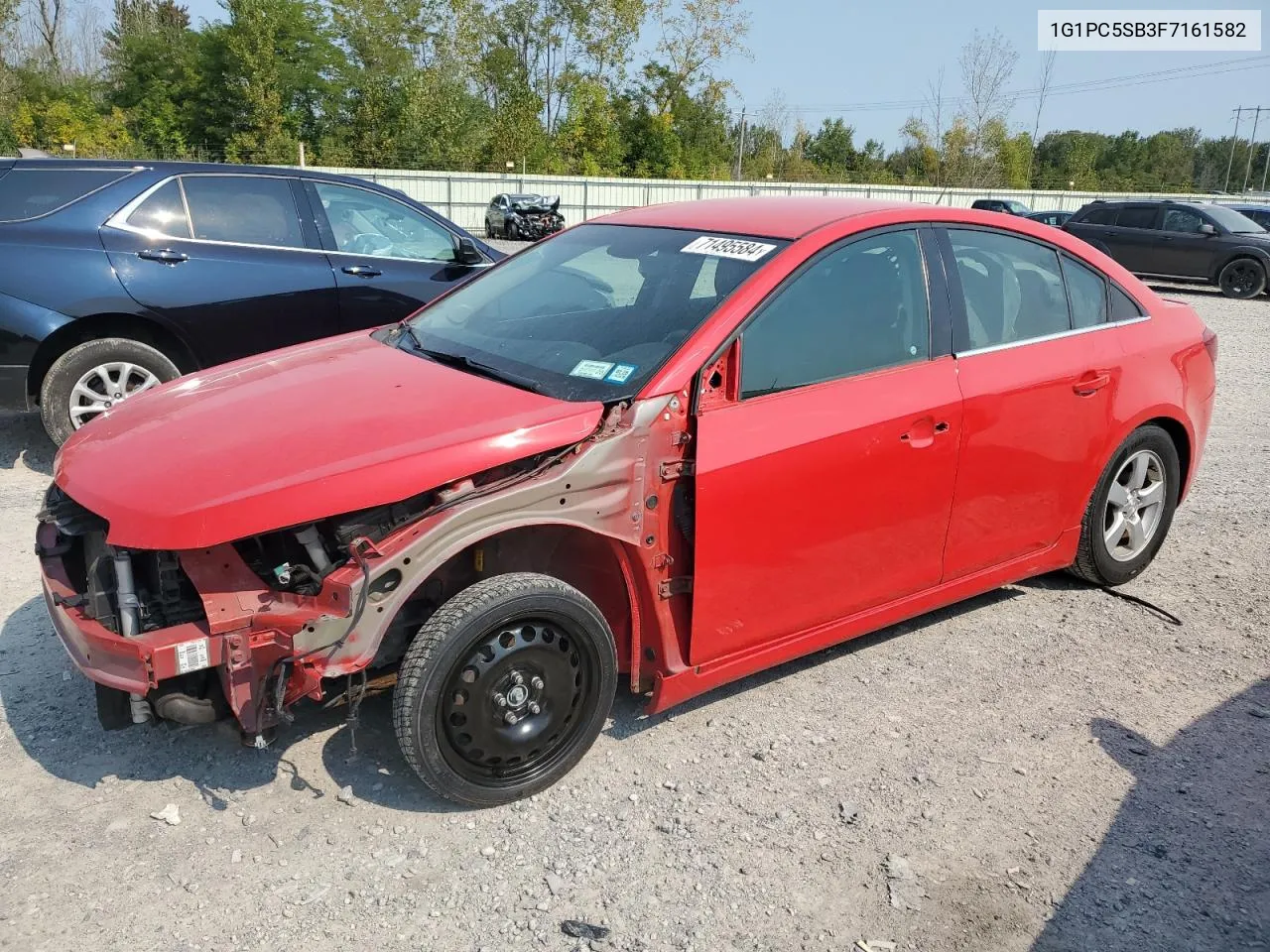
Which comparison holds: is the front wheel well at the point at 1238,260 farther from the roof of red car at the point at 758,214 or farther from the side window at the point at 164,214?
the side window at the point at 164,214

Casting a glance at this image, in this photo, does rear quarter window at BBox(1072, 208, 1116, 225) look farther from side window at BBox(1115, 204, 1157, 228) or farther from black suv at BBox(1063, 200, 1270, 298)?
side window at BBox(1115, 204, 1157, 228)

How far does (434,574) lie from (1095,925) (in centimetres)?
205

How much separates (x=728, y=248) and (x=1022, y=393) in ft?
4.17

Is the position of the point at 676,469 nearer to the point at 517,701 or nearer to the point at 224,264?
the point at 517,701

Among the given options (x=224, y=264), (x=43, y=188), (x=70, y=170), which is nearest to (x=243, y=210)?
(x=224, y=264)

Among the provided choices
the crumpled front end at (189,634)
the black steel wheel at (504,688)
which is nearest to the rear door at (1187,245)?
the black steel wheel at (504,688)

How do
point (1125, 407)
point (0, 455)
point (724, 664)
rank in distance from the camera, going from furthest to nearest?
1. point (0, 455)
2. point (1125, 407)
3. point (724, 664)

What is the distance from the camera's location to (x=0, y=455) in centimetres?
649

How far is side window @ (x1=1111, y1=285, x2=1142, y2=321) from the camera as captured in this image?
4473mm

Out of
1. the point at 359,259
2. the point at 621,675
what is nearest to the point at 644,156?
the point at 359,259

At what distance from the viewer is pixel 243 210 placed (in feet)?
21.7

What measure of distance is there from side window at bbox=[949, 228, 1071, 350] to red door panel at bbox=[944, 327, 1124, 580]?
80mm

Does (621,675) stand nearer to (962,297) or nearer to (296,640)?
(296,640)

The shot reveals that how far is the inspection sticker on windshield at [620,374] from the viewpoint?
321 cm
